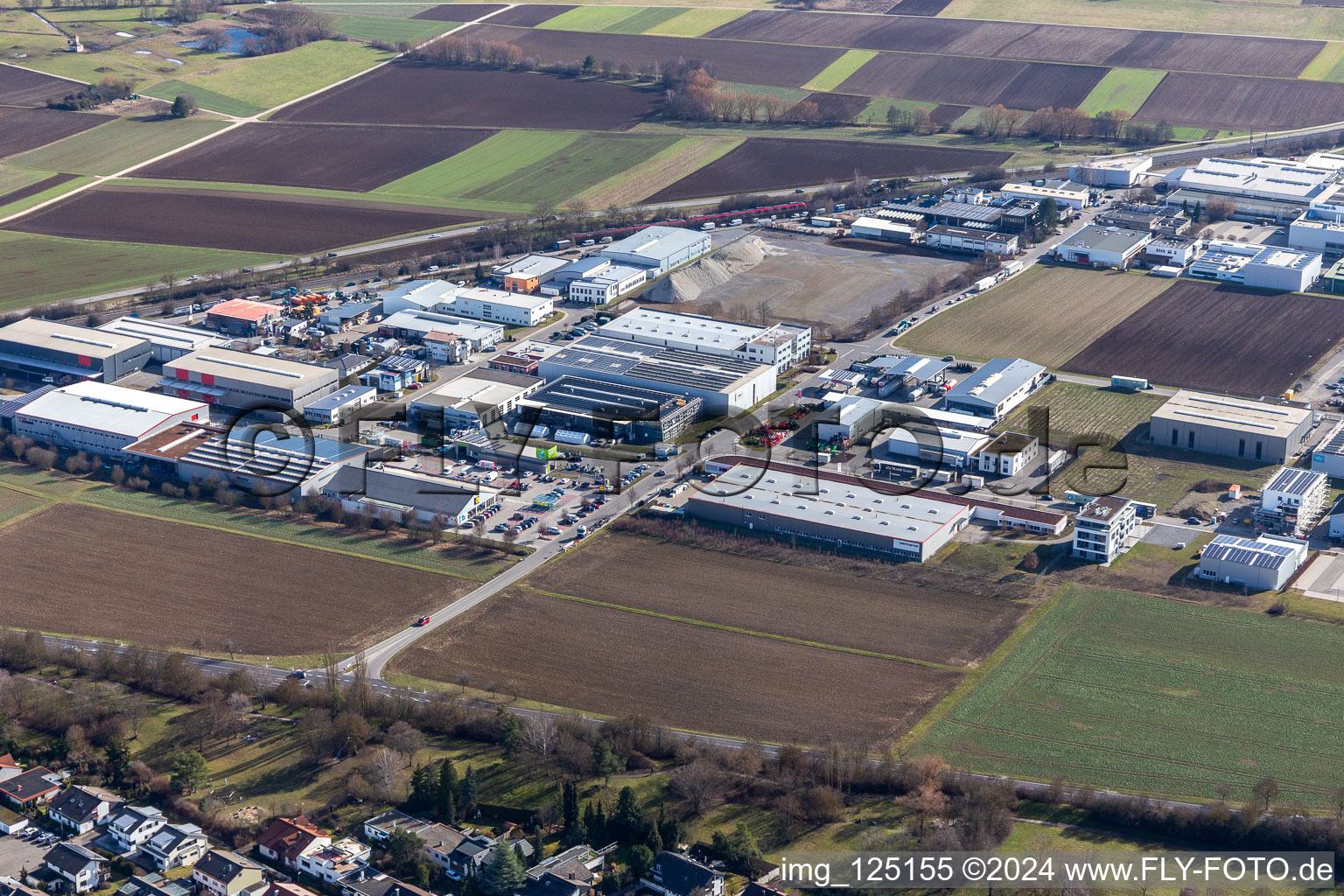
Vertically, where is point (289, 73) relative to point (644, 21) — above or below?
below

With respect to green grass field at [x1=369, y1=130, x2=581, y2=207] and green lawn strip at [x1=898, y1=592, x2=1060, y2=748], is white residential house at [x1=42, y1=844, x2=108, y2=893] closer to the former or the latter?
green lawn strip at [x1=898, y1=592, x2=1060, y2=748]

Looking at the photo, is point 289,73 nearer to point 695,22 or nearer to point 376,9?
point 376,9

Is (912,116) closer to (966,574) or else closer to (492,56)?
(492,56)

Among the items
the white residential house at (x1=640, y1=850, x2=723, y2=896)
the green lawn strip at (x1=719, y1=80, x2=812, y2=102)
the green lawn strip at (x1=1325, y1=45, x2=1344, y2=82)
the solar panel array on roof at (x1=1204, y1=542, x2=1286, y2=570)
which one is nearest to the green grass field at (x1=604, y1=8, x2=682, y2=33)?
the green lawn strip at (x1=719, y1=80, x2=812, y2=102)

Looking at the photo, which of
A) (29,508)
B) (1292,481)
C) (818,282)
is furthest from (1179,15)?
(29,508)

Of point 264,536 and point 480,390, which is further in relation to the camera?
point 480,390

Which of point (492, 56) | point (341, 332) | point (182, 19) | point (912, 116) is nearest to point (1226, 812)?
point (341, 332)
